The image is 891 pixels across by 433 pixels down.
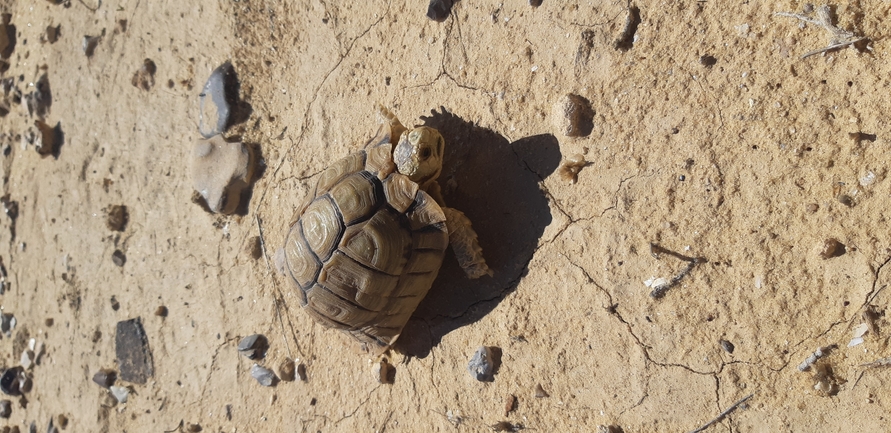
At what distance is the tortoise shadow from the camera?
331 centimetres

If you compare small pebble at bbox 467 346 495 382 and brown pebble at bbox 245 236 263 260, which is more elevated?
brown pebble at bbox 245 236 263 260

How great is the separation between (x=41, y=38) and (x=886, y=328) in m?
7.22

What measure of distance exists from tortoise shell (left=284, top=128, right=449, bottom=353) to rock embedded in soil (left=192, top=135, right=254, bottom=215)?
1.30m

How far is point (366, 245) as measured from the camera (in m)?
3.10

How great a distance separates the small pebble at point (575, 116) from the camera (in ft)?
10.2

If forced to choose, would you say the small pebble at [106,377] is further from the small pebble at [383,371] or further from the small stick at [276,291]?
the small pebble at [383,371]

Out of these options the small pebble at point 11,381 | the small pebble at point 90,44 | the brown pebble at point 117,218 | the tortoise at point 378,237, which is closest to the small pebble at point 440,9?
the tortoise at point 378,237

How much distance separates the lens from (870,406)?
2.43 metres

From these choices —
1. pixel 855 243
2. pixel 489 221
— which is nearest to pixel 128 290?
pixel 489 221

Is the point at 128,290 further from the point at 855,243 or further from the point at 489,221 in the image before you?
the point at 855,243

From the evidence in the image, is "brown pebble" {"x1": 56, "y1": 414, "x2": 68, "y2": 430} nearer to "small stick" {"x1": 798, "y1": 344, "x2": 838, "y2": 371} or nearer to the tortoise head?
the tortoise head

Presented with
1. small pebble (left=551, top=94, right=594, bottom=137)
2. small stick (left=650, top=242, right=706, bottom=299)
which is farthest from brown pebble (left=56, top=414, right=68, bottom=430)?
small stick (left=650, top=242, right=706, bottom=299)

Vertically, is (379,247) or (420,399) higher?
(379,247)

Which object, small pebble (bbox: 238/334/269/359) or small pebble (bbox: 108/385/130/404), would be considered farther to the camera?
small pebble (bbox: 108/385/130/404)
